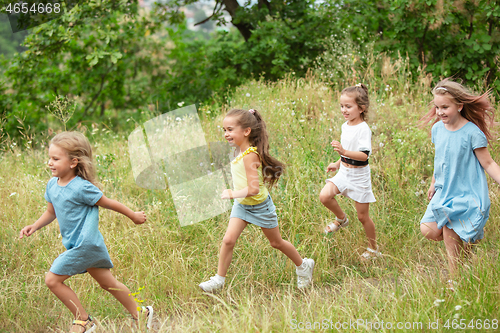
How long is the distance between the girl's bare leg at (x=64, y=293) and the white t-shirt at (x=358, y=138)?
232 centimetres

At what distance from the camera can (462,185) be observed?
2.67m

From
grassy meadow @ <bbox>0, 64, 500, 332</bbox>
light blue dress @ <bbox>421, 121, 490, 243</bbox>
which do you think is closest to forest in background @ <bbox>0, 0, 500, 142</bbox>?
grassy meadow @ <bbox>0, 64, 500, 332</bbox>

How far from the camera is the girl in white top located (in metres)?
3.24

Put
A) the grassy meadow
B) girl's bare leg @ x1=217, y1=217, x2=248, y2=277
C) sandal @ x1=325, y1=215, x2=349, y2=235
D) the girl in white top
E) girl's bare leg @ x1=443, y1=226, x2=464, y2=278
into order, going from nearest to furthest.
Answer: the grassy meadow → girl's bare leg @ x1=443, y1=226, x2=464, y2=278 → girl's bare leg @ x1=217, y1=217, x2=248, y2=277 → the girl in white top → sandal @ x1=325, y1=215, x2=349, y2=235

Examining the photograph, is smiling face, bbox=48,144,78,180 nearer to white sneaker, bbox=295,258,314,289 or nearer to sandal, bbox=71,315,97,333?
sandal, bbox=71,315,97,333

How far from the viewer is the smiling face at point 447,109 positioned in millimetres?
2654

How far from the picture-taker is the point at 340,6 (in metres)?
8.03

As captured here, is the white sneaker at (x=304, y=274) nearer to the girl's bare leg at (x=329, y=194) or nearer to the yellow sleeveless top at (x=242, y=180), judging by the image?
the girl's bare leg at (x=329, y=194)

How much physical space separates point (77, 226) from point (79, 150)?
19.6 inches

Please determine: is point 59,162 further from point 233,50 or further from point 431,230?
point 233,50

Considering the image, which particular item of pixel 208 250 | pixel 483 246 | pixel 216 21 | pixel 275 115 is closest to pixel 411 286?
pixel 483 246

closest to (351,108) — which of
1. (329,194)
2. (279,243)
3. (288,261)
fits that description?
(329,194)

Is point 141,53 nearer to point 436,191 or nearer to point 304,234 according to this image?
point 304,234

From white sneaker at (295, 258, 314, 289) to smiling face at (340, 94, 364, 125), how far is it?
1227mm
